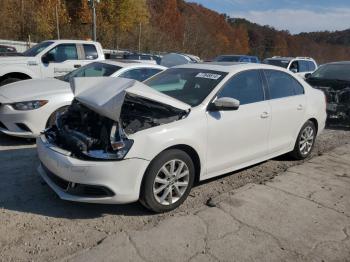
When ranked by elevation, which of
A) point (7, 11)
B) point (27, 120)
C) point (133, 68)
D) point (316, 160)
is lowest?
point (316, 160)

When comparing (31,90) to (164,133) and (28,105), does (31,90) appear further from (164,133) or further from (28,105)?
(164,133)

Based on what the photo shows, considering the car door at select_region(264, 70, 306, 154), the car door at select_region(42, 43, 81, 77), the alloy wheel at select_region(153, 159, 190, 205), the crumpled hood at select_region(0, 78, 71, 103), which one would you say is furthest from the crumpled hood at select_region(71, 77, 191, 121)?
the car door at select_region(42, 43, 81, 77)

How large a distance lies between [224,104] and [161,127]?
88cm

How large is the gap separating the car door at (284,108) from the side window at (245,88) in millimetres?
232

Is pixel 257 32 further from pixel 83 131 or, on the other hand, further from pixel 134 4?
pixel 83 131

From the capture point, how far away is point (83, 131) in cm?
397

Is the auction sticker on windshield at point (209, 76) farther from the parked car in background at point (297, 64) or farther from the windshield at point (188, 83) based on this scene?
the parked car in background at point (297, 64)

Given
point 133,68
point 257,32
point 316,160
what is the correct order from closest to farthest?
point 316,160
point 133,68
point 257,32

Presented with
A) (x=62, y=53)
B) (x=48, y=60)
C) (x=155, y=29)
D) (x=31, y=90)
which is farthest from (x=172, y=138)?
(x=155, y=29)

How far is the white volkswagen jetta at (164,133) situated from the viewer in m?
3.60

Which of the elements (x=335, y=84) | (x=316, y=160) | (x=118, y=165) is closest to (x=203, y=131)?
(x=118, y=165)

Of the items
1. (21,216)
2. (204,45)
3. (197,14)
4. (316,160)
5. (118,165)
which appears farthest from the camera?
(197,14)

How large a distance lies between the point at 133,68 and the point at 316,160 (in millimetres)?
3740

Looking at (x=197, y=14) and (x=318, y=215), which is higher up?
(x=197, y=14)
